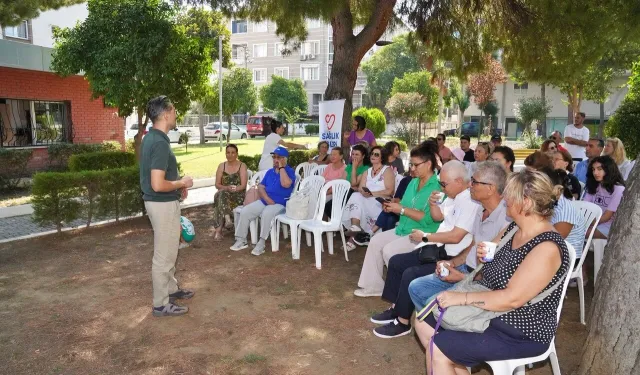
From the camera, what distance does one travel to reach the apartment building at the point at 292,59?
51725mm

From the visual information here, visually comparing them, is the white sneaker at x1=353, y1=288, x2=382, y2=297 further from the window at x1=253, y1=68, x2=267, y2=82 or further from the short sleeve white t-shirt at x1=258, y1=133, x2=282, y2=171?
the window at x1=253, y1=68, x2=267, y2=82

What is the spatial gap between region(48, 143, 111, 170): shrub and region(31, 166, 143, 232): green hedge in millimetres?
7474

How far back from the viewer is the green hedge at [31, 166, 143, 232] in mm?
6895

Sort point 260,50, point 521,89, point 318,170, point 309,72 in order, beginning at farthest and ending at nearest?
point 260,50, point 309,72, point 521,89, point 318,170

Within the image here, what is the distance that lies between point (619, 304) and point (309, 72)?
52195 mm

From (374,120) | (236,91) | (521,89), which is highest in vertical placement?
(521,89)

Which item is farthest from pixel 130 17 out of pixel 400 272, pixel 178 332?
pixel 400 272

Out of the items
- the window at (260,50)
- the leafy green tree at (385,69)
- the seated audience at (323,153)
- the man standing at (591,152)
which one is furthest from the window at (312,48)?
the man standing at (591,152)

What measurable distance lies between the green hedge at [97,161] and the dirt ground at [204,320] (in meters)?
4.23

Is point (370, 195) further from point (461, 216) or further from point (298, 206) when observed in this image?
point (461, 216)

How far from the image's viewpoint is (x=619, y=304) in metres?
2.83

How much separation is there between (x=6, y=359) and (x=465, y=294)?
336cm

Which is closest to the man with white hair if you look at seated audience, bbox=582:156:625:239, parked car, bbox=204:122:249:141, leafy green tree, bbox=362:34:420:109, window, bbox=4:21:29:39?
seated audience, bbox=582:156:625:239

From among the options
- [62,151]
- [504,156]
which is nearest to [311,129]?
[62,151]
